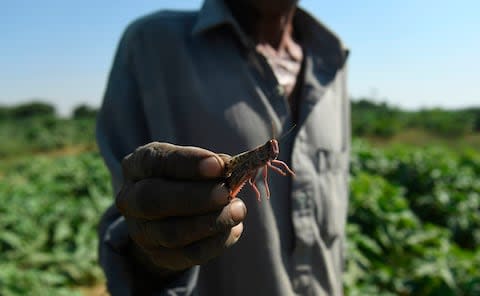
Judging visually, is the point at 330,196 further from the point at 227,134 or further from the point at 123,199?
the point at 123,199

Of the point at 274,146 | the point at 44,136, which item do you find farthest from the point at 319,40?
the point at 44,136

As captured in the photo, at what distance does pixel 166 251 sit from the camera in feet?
4.14

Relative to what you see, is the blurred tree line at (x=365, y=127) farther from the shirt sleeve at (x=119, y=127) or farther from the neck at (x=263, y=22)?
the shirt sleeve at (x=119, y=127)

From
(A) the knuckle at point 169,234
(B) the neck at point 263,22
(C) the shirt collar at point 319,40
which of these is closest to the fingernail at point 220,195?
(A) the knuckle at point 169,234

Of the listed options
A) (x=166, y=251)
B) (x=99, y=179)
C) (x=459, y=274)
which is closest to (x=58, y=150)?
(x=99, y=179)

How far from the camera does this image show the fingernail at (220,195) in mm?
1164

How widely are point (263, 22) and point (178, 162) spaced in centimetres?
152

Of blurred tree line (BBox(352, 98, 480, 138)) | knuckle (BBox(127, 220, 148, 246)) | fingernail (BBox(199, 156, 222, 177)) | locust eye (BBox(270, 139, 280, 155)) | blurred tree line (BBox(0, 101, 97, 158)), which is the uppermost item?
fingernail (BBox(199, 156, 222, 177))

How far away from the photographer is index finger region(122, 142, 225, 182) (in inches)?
45.0

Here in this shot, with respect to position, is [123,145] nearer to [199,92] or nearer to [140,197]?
[199,92]

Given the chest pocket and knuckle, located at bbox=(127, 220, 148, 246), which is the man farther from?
knuckle, located at bbox=(127, 220, 148, 246)

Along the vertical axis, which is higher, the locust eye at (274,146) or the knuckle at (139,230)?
the locust eye at (274,146)

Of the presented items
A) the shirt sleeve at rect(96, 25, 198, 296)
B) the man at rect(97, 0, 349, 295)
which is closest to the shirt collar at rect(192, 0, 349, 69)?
the man at rect(97, 0, 349, 295)

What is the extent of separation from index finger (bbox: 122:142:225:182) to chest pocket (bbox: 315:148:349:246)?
3.71ft
